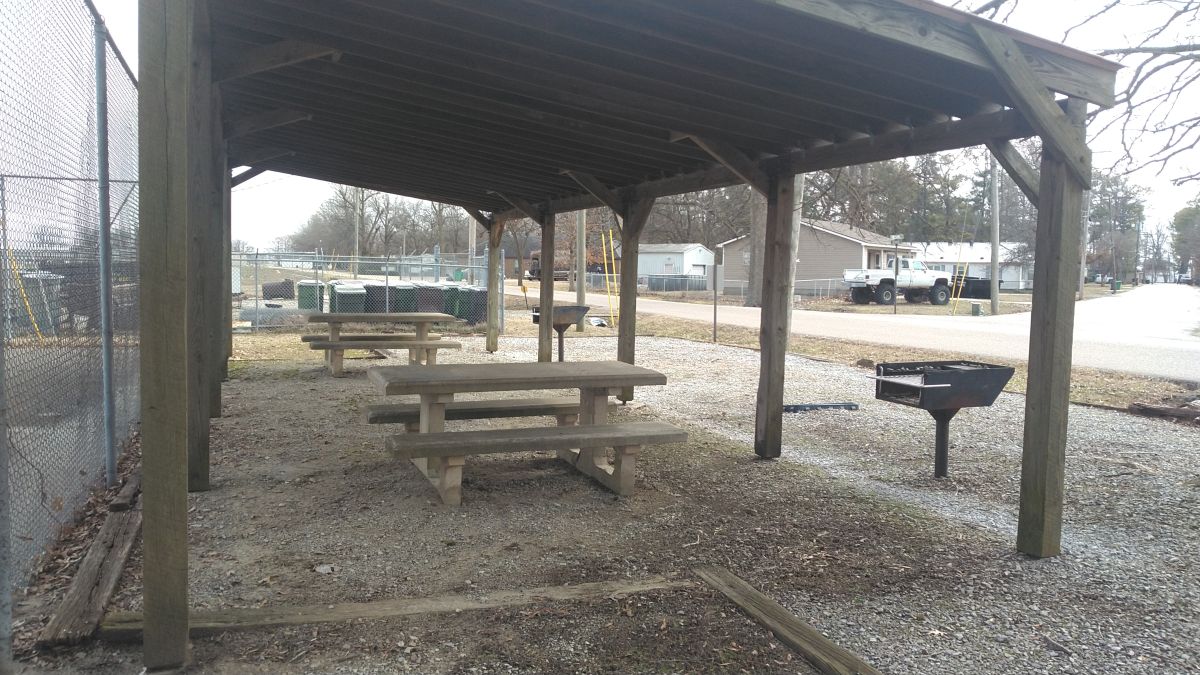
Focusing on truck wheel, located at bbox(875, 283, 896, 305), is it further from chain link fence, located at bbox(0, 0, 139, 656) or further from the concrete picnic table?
chain link fence, located at bbox(0, 0, 139, 656)

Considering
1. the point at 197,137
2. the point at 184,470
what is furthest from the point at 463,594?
the point at 197,137

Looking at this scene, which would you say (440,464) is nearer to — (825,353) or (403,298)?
(825,353)

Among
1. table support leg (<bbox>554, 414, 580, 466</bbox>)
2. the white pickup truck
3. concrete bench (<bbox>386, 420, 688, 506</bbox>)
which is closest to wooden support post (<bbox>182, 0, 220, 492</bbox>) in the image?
concrete bench (<bbox>386, 420, 688, 506</bbox>)

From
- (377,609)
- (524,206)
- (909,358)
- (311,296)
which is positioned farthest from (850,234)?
(377,609)

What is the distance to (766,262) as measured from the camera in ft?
20.9

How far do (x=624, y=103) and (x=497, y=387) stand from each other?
206 cm

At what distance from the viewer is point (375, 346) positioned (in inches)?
436

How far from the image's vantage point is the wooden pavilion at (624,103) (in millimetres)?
2797

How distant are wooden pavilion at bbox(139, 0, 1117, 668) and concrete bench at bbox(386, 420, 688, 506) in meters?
1.29

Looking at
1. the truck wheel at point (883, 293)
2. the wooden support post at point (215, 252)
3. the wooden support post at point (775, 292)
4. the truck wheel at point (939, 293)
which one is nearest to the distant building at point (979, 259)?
the truck wheel at point (939, 293)

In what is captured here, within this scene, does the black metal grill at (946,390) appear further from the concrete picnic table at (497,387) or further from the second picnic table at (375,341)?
the second picnic table at (375,341)

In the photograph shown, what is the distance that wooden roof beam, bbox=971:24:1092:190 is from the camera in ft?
13.4

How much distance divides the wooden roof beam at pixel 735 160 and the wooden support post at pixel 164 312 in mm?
4083

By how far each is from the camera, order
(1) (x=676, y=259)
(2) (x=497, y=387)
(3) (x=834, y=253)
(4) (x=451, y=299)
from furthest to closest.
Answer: (1) (x=676, y=259)
(3) (x=834, y=253)
(4) (x=451, y=299)
(2) (x=497, y=387)
